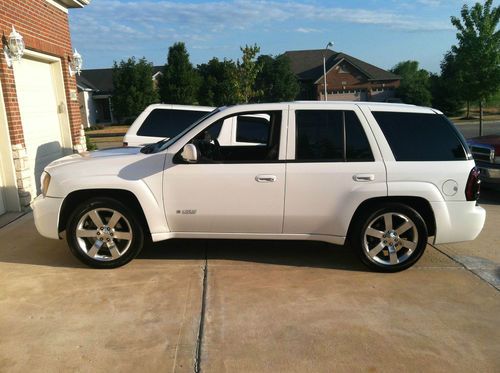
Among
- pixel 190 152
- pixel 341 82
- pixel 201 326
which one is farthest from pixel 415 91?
pixel 201 326

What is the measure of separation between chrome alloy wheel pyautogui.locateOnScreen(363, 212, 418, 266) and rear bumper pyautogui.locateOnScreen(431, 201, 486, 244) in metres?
0.27

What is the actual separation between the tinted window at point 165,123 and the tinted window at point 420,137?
194 inches

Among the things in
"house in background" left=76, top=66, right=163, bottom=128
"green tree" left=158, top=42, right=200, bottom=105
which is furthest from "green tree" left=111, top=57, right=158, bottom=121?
"house in background" left=76, top=66, right=163, bottom=128

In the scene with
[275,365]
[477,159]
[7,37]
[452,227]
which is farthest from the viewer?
[477,159]

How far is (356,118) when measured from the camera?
5000mm

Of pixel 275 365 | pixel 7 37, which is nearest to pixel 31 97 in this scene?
pixel 7 37

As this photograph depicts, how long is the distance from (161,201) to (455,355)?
3.03 metres

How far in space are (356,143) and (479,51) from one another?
13.4 metres

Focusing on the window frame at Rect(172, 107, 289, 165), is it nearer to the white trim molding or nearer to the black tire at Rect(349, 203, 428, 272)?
the black tire at Rect(349, 203, 428, 272)

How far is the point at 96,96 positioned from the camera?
55906mm

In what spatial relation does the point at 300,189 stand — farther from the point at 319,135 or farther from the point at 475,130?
the point at 475,130

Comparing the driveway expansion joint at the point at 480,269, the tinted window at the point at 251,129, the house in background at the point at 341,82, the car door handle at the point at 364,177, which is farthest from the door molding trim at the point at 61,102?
the house in background at the point at 341,82

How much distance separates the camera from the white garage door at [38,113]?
8.50 m

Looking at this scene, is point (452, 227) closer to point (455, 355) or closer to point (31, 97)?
point (455, 355)
